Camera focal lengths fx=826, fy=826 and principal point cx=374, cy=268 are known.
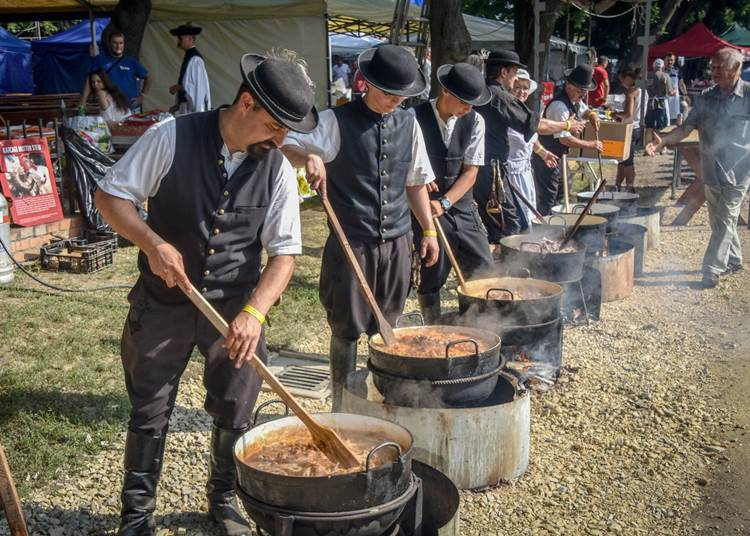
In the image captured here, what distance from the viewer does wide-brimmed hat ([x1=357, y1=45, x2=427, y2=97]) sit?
A: 4.43 metres

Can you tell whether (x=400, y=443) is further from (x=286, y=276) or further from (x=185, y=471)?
(x=185, y=471)

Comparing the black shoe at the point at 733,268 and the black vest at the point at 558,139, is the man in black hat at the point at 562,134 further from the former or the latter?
the black shoe at the point at 733,268

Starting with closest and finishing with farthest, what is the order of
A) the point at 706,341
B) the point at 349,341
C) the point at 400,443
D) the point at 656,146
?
1. the point at 400,443
2. the point at 349,341
3. the point at 706,341
4. the point at 656,146

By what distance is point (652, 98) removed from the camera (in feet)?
70.4

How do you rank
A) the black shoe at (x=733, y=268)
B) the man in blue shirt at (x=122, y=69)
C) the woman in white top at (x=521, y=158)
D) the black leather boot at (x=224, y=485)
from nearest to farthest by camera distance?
the black leather boot at (x=224, y=485) → the woman in white top at (x=521, y=158) → the black shoe at (x=733, y=268) → the man in blue shirt at (x=122, y=69)

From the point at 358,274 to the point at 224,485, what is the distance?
1209 millimetres

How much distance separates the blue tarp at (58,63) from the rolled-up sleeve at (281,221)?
1918 centimetres

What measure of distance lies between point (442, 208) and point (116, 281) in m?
3.96

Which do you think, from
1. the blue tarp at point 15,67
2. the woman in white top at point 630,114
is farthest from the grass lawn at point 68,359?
the blue tarp at point 15,67

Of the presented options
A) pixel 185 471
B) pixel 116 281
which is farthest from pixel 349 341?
pixel 116 281

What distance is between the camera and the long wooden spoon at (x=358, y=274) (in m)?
4.16

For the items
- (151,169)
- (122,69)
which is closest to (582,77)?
(151,169)

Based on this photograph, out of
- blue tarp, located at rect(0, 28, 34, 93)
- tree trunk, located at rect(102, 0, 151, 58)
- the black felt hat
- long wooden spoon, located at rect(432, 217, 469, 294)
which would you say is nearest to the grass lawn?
long wooden spoon, located at rect(432, 217, 469, 294)

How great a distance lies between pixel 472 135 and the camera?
5672 millimetres
